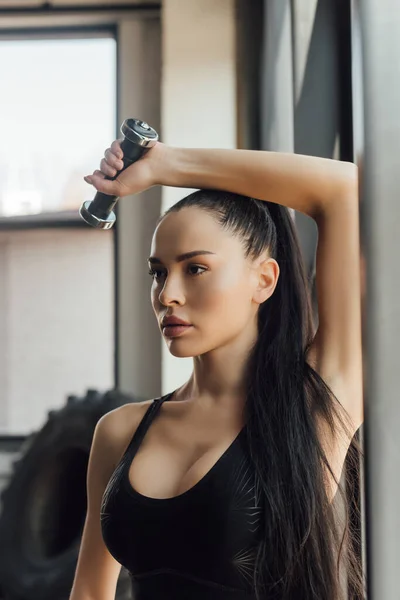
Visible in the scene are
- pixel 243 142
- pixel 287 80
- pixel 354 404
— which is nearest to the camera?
pixel 354 404

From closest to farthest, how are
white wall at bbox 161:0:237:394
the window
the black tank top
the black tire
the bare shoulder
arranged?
the black tank top → the bare shoulder → the black tire → white wall at bbox 161:0:237:394 → the window

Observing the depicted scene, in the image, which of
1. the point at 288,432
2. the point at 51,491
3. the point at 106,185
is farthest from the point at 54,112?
the point at 288,432

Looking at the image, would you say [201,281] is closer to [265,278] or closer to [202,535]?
[265,278]

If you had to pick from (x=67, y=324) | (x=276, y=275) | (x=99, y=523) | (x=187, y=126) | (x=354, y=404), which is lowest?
(x=67, y=324)

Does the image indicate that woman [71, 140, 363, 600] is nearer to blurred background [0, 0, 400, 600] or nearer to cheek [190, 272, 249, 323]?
cheek [190, 272, 249, 323]

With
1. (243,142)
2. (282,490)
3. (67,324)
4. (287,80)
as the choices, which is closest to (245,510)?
(282,490)

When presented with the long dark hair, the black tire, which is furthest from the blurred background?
the long dark hair

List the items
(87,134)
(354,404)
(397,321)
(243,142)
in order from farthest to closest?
(87,134), (243,142), (354,404), (397,321)

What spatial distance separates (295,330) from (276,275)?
0.17 feet

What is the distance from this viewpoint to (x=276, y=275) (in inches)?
27.5

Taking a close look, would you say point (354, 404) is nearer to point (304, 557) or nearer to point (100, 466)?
point (304, 557)

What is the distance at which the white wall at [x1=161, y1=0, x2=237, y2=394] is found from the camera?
2229mm

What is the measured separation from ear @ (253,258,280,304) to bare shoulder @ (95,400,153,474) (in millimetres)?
161

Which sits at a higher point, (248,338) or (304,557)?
(248,338)
